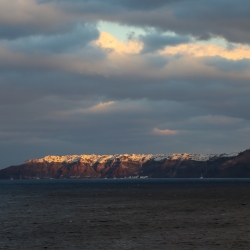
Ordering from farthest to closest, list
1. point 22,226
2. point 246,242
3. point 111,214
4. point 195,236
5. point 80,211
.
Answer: point 80,211
point 111,214
point 22,226
point 195,236
point 246,242

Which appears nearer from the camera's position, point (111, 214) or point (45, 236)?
point (45, 236)

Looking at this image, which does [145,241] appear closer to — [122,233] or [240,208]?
[122,233]

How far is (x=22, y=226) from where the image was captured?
70.2m

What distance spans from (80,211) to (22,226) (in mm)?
23771

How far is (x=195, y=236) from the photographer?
57656 mm

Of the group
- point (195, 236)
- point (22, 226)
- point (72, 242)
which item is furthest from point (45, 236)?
point (195, 236)


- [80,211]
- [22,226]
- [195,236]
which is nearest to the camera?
[195,236]

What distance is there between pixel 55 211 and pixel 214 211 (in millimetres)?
29890

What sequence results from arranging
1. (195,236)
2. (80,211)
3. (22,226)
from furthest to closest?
(80,211)
(22,226)
(195,236)

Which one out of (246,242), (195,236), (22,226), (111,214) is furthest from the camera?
(111,214)

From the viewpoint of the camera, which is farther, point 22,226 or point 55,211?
Result: point 55,211

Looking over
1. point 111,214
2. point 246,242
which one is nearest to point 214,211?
point 111,214

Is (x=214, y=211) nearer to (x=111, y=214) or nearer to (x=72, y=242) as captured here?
(x=111, y=214)

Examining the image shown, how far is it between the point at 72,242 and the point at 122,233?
8.19 metres
